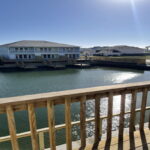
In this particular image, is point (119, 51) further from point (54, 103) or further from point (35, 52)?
point (54, 103)

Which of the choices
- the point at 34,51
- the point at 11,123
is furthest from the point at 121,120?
the point at 34,51

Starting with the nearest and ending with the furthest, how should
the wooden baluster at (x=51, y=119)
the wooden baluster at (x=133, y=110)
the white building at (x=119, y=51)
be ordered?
the wooden baluster at (x=51, y=119), the wooden baluster at (x=133, y=110), the white building at (x=119, y=51)

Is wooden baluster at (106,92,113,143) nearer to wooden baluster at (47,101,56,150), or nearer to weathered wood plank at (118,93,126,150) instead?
weathered wood plank at (118,93,126,150)

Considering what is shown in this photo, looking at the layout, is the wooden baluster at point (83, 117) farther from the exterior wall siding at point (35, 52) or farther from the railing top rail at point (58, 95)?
→ the exterior wall siding at point (35, 52)

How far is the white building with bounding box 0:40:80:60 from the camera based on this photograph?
3109cm

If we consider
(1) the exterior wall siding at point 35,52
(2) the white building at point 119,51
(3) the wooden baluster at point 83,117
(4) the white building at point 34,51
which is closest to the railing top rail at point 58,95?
(3) the wooden baluster at point 83,117

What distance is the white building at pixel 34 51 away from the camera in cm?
3109

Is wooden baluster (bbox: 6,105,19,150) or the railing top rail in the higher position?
the railing top rail

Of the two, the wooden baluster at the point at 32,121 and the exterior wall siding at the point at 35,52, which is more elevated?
the exterior wall siding at the point at 35,52

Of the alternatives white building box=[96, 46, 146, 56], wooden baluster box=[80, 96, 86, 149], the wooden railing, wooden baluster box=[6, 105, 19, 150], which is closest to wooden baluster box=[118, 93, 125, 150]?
the wooden railing

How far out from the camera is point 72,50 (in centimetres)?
3669

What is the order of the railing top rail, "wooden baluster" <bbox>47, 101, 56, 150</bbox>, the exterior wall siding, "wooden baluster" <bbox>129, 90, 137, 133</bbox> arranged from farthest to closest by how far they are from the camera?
the exterior wall siding < "wooden baluster" <bbox>129, 90, 137, 133</bbox> < "wooden baluster" <bbox>47, 101, 56, 150</bbox> < the railing top rail

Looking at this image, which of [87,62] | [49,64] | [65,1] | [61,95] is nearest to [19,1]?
[65,1]

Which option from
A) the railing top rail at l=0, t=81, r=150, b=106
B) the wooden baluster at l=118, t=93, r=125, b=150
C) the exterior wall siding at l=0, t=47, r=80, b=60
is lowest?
the wooden baluster at l=118, t=93, r=125, b=150
